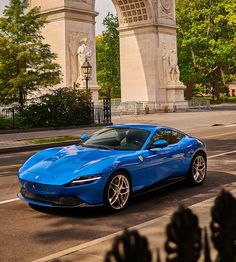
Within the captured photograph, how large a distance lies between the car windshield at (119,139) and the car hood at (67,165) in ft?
1.31

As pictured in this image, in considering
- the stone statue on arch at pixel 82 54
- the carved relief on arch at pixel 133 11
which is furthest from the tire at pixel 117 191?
the carved relief on arch at pixel 133 11

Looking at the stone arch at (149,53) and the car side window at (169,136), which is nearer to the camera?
the car side window at (169,136)

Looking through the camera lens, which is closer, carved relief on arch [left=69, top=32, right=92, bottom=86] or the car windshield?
the car windshield

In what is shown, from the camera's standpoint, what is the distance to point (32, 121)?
25.2 meters

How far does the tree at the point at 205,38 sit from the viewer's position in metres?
61.9

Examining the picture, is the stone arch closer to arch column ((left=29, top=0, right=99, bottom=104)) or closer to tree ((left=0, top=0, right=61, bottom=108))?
arch column ((left=29, top=0, right=99, bottom=104))

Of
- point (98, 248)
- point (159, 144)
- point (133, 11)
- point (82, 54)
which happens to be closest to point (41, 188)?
point (98, 248)

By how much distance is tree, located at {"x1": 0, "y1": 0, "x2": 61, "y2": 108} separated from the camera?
79.5ft

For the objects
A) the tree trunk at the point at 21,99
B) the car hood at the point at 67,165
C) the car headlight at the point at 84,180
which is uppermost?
the tree trunk at the point at 21,99

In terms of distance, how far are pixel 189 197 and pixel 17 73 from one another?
743 inches

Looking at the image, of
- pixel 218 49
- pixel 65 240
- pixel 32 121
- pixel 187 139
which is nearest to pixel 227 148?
pixel 187 139

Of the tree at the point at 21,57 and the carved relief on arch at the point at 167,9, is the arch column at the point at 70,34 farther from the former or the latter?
the carved relief on arch at the point at 167,9

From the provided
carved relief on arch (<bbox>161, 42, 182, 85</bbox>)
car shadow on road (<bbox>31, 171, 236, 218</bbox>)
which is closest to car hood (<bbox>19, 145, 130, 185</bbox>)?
car shadow on road (<bbox>31, 171, 236, 218</bbox>)

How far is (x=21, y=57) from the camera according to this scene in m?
24.0
